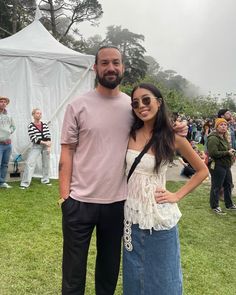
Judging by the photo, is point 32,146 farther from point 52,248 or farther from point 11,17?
point 11,17

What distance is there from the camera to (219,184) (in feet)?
23.5

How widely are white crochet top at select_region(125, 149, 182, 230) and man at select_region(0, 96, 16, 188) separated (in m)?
5.37

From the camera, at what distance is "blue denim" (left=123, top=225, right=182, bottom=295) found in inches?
102

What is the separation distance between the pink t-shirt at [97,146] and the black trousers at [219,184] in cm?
471

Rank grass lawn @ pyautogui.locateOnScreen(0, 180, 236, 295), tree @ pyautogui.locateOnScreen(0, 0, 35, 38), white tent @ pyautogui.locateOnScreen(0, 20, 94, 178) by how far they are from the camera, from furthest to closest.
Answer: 1. tree @ pyautogui.locateOnScreen(0, 0, 35, 38)
2. white tent @ pyautogui.locateOnScreen(0, 20, 94, 178)
3. grass lawn @ pyautogui.locateOnScreen(0, 180, 236, 295)

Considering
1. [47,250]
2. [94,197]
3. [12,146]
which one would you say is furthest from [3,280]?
[12,146]

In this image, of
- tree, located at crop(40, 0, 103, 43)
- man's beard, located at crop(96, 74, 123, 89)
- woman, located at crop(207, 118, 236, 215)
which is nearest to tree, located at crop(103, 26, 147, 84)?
tree, located at crop(40, 0, 103, 43)

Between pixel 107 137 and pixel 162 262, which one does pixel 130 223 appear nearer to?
pixel 162 262

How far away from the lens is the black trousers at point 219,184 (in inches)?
280

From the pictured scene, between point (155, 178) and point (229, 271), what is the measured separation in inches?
95.8

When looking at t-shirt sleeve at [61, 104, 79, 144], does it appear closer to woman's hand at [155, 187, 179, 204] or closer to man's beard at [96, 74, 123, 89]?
man's beard at [96, 74, 123, 89]

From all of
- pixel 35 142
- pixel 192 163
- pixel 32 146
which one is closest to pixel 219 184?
pixel 35 142

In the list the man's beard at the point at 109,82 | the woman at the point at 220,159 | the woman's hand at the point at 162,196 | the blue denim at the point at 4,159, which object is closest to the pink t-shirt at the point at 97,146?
the man's beard at the point at 109,82

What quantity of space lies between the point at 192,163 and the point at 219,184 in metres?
4.65
